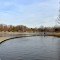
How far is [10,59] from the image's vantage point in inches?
747

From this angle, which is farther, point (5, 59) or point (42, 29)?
point (42, 29)

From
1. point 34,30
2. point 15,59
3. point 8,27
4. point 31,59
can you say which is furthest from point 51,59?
point 34,30

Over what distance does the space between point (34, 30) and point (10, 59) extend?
134m

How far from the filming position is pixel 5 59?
19.2 m

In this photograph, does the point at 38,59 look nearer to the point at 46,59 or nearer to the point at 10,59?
the point at 46,59

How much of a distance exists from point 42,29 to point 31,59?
126 m

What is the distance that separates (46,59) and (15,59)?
3.24 metres

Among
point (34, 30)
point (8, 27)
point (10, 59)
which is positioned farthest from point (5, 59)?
point (34, 30)

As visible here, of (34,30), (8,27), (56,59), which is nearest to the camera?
(56,59)

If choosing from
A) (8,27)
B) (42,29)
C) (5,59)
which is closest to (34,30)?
(42,29)

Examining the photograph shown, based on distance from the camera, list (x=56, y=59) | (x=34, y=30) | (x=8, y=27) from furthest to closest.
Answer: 1. (x=34, y=30)
2. (x=8, y=27)
3. (x=56, y=59)

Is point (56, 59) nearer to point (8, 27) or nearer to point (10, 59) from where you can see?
point (10, 59)

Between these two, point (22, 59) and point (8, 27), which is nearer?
point (22, 59)

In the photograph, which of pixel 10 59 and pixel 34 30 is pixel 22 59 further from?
pixel 34 30
